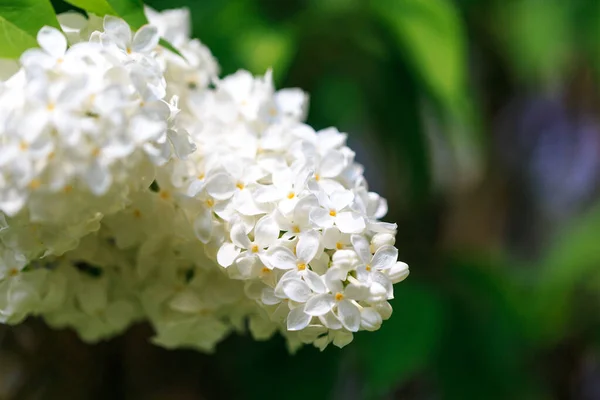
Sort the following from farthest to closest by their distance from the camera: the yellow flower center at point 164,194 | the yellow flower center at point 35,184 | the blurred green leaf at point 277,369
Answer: the blurred green leaf at point 277,369 < the yellow flower center at point 164,194 < the yellow flower center at point 35,184

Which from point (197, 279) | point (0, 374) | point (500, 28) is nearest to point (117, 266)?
point (197, 279)

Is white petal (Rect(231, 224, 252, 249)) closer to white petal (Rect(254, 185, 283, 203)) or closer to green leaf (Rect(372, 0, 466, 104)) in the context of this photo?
white petal (Rect(254, 185, 283, 203))

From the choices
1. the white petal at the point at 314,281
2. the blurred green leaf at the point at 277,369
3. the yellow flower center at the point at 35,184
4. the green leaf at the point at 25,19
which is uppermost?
the green leaf at the point at 25,19

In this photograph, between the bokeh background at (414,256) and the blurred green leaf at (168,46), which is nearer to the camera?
the blurred green leaf at (168,46)

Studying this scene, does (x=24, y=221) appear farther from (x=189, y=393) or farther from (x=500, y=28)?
(x=500, y=28)

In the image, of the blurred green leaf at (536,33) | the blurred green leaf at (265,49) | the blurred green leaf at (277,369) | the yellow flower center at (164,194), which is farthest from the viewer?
the blurred green leaf at (536,33)

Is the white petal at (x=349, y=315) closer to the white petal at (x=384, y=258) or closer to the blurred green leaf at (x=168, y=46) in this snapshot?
the white petal at (x=384, y=258)

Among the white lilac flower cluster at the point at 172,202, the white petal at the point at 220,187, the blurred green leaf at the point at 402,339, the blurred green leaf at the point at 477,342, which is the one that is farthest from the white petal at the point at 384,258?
the blurred green leaf at the point at 477,342
